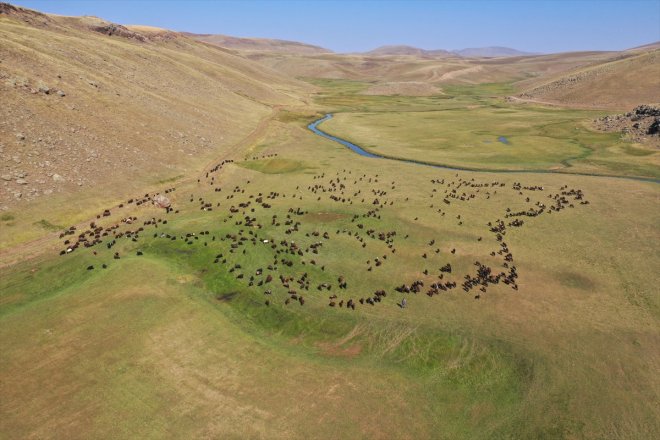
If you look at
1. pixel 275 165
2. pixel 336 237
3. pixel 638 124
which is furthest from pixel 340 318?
pixel 638 124

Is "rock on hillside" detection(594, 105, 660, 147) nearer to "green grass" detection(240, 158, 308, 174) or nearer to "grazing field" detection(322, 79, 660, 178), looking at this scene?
"grazing field" detection(322, 79, 660, 178)

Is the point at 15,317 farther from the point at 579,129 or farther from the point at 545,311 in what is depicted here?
the point at 579,129

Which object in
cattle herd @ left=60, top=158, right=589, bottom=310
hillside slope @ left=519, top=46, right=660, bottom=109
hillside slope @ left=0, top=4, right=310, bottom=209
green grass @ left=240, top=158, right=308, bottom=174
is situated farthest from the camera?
hillside slope @ left=519, top=46, right=660, bottom=109

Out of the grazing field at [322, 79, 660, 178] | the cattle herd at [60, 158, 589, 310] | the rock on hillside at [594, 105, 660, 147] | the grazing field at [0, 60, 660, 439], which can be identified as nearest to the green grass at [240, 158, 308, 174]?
the cattle herd at [60, 158, 589, 310]

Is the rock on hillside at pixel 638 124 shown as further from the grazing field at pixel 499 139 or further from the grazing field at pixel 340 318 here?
the grazing field at pixel 340 318

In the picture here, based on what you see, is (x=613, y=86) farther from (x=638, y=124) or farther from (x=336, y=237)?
(x=336, y=237)

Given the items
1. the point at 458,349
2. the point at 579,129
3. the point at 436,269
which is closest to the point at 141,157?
the point at 436,269

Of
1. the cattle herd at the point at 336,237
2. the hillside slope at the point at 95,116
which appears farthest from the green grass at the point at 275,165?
the cattle herd at the point at 336,237
